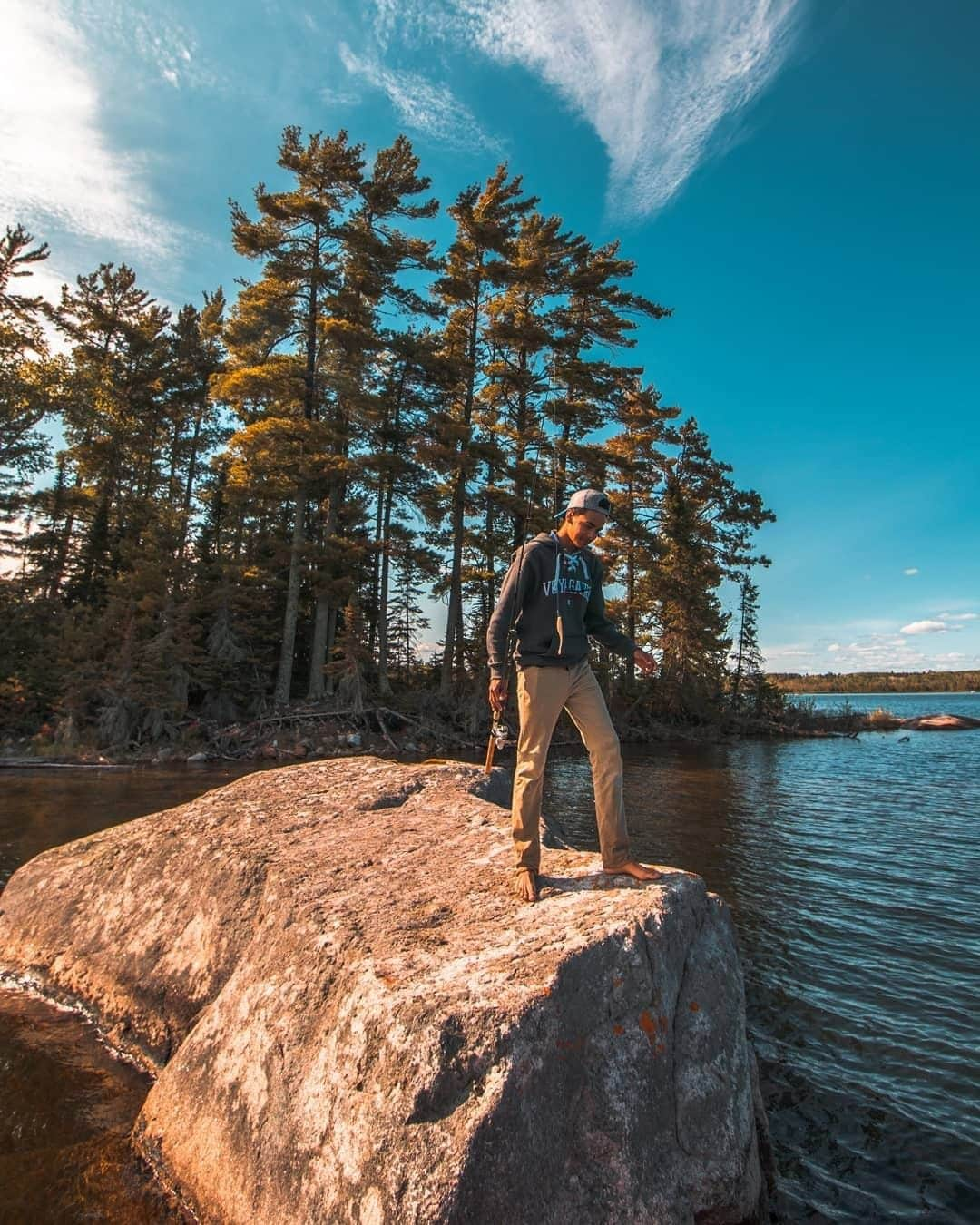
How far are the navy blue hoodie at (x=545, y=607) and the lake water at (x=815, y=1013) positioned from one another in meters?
2.25

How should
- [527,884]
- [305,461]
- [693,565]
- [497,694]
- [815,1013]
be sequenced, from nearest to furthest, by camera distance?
1. [527,884]
2. [497,694]
3. [815,1013]
4. [305,461]
5. [693,565]

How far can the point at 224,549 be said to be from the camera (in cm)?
2686

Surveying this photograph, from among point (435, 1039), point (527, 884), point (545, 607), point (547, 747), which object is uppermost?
point (545, 607)

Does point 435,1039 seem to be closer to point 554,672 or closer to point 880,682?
point 554,672

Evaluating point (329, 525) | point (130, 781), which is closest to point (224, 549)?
point (329, 525)

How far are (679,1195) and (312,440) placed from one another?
2310cm

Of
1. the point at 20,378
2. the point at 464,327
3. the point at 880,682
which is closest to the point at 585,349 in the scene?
the point at 464,327

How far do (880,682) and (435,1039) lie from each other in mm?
186261

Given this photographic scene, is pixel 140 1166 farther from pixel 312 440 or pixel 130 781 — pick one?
pixel 312 440

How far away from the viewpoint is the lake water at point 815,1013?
3.53m

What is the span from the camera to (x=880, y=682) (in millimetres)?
162125

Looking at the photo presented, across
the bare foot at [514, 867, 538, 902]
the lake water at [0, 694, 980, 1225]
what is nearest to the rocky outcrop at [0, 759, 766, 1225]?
the bare foot at [514, 867, 538, 902]

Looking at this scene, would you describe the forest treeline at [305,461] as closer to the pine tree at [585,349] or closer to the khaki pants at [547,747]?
the pine tree at [585,349]

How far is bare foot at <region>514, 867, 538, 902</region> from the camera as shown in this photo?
12.5 feet
